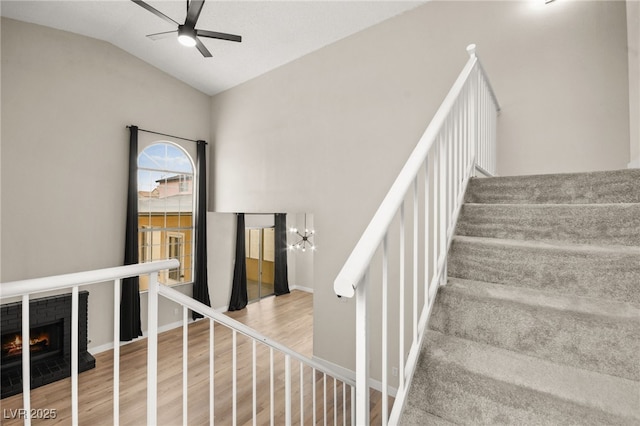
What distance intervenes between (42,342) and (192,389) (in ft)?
8.15

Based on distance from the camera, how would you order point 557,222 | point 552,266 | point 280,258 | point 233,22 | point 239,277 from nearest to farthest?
1. point 552,266
2. point 557,222
3. point 233,22
4. point 239,277
5. point 280,258

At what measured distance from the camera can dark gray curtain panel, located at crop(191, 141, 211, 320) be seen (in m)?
5.81

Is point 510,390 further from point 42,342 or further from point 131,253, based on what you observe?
point 42,342

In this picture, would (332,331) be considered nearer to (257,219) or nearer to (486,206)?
(486,206)

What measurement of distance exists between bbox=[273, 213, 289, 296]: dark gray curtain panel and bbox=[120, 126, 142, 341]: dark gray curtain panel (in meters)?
3.51

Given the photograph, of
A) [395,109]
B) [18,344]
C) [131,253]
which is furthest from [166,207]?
[395,109]

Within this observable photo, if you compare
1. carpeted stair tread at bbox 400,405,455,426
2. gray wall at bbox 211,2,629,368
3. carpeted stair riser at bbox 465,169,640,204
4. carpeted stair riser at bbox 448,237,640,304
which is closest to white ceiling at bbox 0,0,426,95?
gray wall at bbox 211,2,629,368

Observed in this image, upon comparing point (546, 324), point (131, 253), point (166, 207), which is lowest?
point (131, 253)

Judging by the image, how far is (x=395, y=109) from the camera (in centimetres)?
350

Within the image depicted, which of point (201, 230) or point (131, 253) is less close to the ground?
point (201, 230)

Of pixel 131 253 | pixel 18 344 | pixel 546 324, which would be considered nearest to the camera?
pixel 546 324

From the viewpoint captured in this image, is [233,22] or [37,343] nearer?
[233,22]

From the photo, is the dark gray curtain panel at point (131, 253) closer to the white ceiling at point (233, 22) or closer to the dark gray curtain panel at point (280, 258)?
the white ceiling at point (233, 22)

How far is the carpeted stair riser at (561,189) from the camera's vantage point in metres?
1.65
